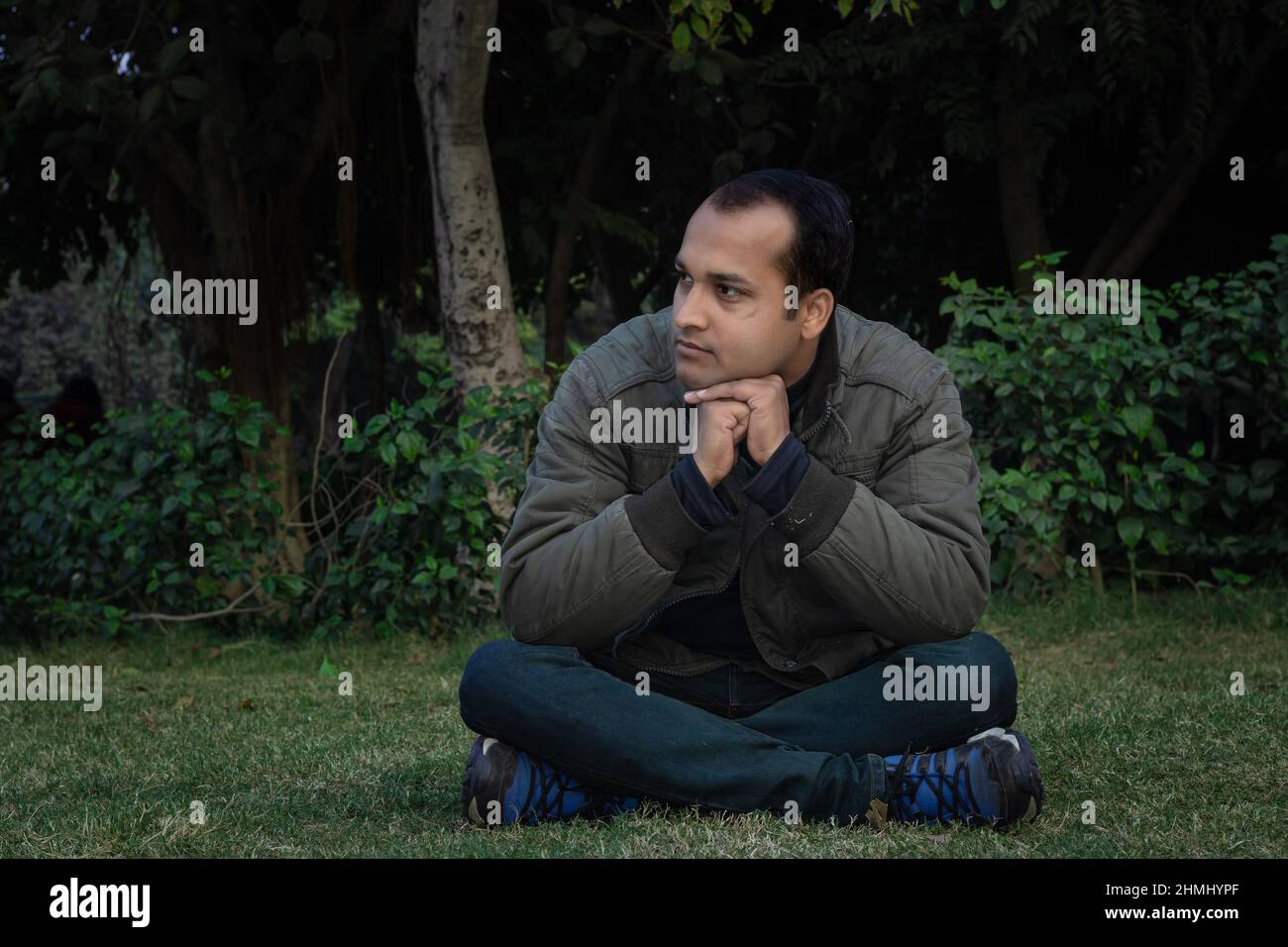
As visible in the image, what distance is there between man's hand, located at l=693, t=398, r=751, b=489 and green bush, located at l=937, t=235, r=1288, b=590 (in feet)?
13.6

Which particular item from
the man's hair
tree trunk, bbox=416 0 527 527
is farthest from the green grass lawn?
tree trunk, bbox=416 0 527 527

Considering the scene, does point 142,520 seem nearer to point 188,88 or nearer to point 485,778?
point 188,88

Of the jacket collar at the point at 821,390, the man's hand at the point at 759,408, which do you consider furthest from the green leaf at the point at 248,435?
the man's hand at the point at 759,408

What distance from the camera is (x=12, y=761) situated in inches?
196

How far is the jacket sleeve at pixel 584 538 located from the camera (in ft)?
11.3

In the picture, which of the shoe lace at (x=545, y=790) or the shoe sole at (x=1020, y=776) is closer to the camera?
the shoe sole at (x=1020, y=776)

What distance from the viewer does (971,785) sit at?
364cm

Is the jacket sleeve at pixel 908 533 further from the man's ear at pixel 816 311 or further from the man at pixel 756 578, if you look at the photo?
the man's ear at pixel 816 311

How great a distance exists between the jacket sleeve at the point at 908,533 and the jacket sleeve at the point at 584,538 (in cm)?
28

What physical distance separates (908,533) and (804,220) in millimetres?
782

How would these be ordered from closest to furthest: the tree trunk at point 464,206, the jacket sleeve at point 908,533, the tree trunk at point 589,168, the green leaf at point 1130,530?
1. the jacket sleeve at point 908,533
2. the green leaf at point 1130,530
3. the tree trunk at point 464,206
4. the tree trunk at point 589,168

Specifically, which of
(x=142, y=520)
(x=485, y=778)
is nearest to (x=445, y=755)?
(x=485, y=778)

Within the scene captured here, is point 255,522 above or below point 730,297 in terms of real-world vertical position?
below
